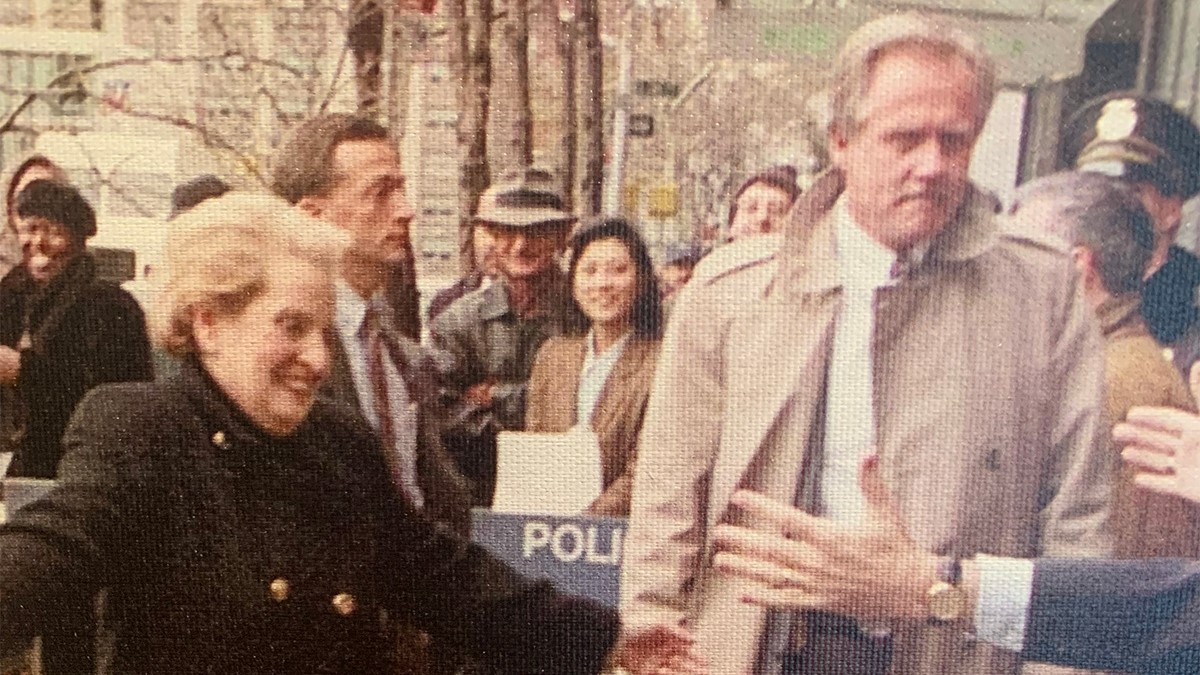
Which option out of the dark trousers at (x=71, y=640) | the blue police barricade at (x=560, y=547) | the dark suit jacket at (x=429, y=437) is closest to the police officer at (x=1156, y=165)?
the blue police barricade at (x=560, y=547)

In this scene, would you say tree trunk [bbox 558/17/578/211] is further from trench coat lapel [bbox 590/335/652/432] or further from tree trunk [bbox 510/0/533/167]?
trench coat lapel [bbox 590/335/652/432]

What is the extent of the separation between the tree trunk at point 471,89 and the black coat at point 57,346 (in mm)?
493

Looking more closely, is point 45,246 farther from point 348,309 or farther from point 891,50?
point 891,50

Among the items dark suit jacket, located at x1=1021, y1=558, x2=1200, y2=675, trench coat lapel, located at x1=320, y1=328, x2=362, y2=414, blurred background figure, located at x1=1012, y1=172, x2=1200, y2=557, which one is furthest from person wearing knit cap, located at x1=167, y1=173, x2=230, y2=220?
dark suit jacket, located at x1=1021, y1=558, x2=1200, y2=675

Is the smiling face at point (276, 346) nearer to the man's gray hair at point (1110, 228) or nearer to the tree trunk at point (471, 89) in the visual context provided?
the tree trunk at point (471, 89)

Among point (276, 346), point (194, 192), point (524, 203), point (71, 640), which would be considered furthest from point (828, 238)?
point (71, 640)

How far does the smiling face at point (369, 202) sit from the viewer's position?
56.5 inches

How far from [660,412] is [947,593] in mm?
456

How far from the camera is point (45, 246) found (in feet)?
4.88

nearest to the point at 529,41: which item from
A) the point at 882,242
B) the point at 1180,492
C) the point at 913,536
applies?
the point at 882,242

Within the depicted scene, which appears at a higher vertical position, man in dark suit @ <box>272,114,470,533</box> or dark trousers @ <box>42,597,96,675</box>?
man in dark suit @ <box>272,114,470,533</box>

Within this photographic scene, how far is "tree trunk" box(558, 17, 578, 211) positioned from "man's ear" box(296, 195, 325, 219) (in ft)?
1.07

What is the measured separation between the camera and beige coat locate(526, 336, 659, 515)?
1.46 m

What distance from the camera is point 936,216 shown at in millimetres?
1398
